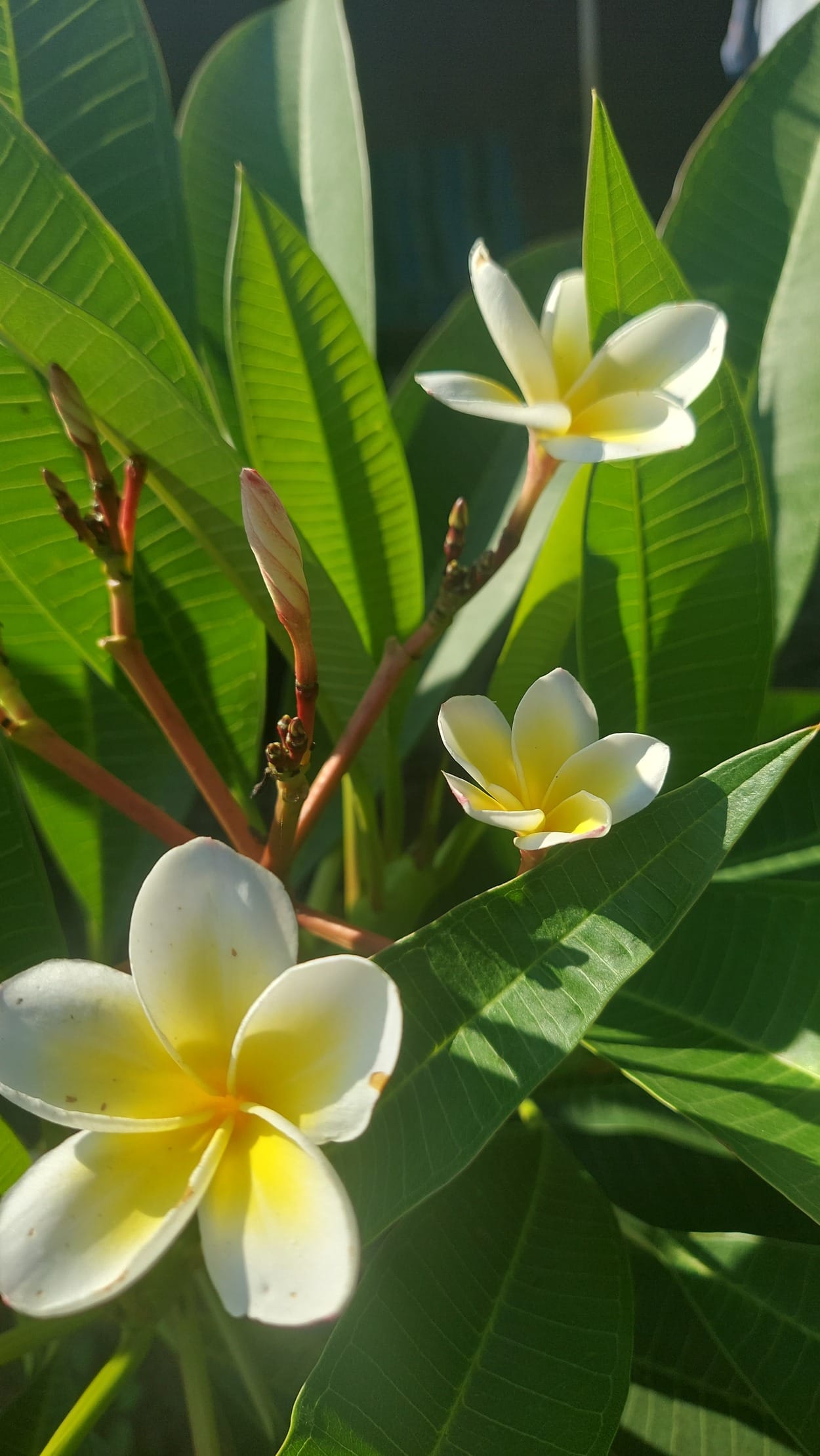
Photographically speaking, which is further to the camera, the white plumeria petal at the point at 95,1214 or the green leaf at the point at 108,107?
the green leaf at the point at 108,107

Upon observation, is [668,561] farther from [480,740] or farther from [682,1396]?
[682,1396]

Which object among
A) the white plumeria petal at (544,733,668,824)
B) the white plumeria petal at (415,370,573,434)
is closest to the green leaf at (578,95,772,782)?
the white plumeria petal at (415,370,573,434)

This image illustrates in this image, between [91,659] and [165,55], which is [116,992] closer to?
[91,659]

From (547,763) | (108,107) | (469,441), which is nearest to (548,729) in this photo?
(547,763)

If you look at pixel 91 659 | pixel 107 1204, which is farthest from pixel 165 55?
Answer: pixel 107 1204

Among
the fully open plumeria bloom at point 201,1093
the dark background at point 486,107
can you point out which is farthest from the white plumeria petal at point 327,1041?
the dark background at point 486,107

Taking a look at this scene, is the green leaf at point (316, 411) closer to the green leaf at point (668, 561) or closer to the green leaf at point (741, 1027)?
the green leaf at point (668, 561)

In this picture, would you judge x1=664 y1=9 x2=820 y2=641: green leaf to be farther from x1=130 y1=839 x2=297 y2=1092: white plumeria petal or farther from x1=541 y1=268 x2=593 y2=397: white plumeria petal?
x1=130 y1=839 x2=297 y2=1092: white plumeria petal
